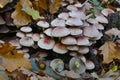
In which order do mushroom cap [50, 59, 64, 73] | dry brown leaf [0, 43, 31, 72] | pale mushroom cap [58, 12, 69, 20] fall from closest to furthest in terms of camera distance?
dry brown leaf [0, 43, 31, 72]
mushroom cap [50, 59, 64, 73]
pale mushroom cap [58, 12, 69, 20]

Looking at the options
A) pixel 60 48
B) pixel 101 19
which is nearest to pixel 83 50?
pixel 60 48

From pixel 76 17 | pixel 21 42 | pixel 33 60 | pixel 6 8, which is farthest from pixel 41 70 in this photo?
pixel 6 8

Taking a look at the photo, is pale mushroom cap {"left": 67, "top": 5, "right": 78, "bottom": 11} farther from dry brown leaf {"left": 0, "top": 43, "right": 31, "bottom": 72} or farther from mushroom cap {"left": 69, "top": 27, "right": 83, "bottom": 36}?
dry brown leaf {"left": 0, "top": 43, "right": 31, "bottom": 72}

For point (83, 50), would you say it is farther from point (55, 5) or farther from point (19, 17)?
point (19, 17)

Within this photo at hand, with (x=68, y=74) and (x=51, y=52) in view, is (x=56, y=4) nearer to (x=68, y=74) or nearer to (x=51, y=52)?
(x=51, y=52)

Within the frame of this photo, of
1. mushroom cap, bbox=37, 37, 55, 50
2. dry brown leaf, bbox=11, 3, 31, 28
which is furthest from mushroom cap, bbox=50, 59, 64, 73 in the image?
dry brown leaf, bbox=11, 3, 31, 28

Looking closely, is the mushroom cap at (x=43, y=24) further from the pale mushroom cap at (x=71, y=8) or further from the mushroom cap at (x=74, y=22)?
the pale mushroom cap at (x=71, y=8)

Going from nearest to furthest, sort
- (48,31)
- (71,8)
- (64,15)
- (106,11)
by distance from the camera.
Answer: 1. (48,31)
2. (64,15)
3. (71,8)
4. (106,11)
